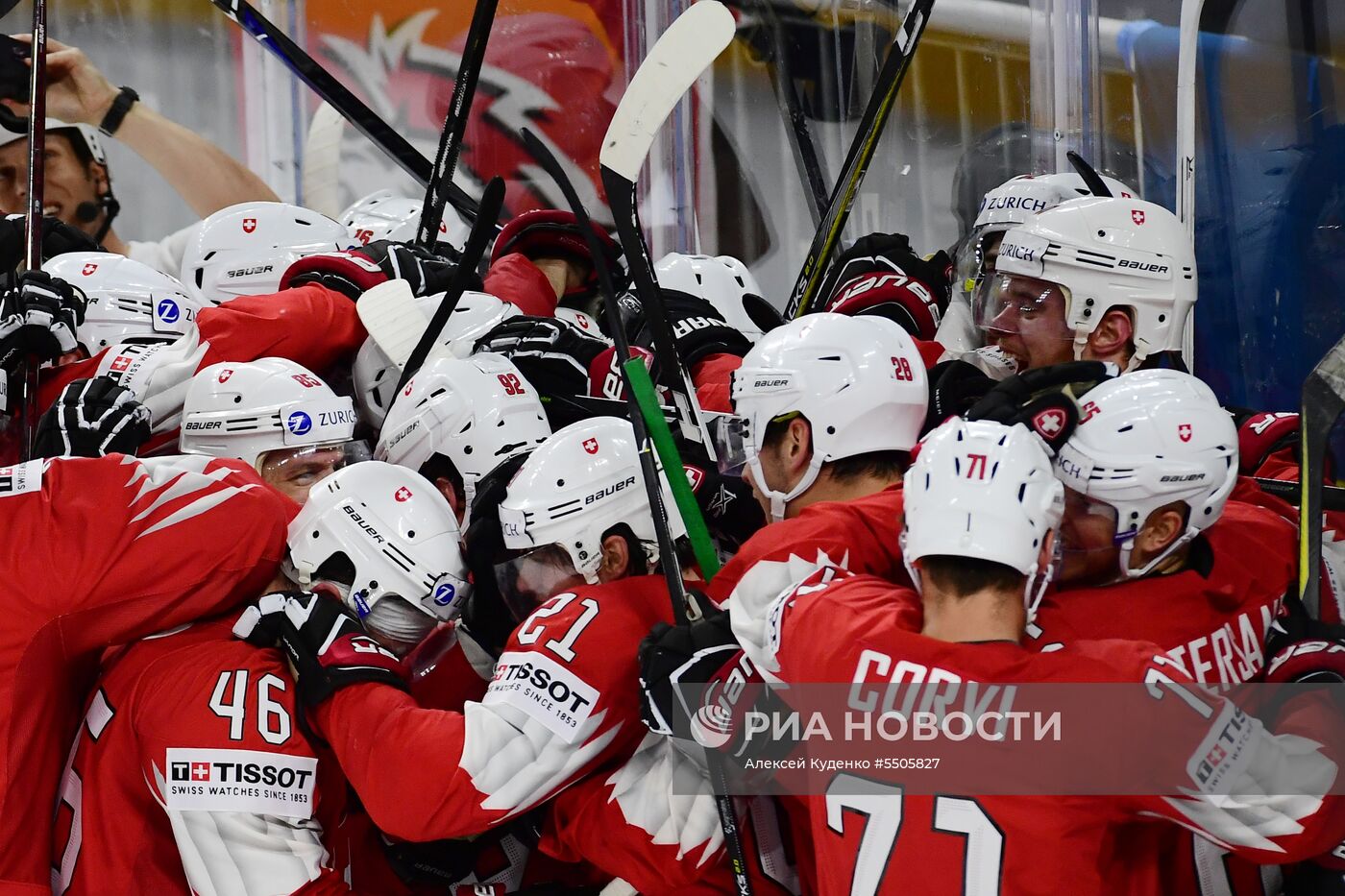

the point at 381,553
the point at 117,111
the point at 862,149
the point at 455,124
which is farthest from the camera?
the point at 117,111

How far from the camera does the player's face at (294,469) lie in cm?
315

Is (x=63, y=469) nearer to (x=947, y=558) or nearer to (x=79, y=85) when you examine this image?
(x=947, y=558)

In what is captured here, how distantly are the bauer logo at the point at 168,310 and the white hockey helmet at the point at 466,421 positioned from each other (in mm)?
803

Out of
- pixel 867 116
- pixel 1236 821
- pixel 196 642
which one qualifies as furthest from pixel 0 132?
pixel 1236 821

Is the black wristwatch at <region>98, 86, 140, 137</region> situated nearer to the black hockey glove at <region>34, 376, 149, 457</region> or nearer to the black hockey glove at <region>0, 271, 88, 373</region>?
the black hockey glove at <region>0, 271, 88, 373</region>

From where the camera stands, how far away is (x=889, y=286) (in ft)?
12.2

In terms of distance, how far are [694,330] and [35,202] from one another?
1577 mm

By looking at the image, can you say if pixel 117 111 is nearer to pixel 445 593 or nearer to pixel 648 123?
pixel 648 123

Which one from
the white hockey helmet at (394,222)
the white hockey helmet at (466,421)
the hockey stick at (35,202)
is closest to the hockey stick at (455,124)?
the white hockey helmet at (394,222)

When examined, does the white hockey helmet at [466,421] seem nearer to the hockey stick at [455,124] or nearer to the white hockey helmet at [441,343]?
the white hockey helmet at [441,343]

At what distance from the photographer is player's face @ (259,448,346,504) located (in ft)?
10.3

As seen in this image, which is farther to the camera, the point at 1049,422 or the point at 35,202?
the point at 35,202

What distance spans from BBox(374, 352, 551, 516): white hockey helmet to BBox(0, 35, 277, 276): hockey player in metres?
2.73

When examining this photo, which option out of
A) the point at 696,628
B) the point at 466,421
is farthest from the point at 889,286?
the point at 696,628
